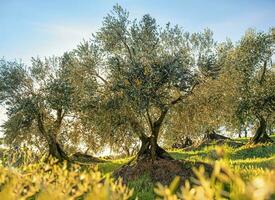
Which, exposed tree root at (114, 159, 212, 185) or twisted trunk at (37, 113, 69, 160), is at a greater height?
twisted trunk at (37, 113, 69, 160)

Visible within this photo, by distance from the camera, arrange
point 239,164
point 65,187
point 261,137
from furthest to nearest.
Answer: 1. point 261,137
2. point 239,164
3. point 65,187

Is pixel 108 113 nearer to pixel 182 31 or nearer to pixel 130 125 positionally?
pixel 130 125

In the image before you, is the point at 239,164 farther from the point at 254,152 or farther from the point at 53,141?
the point at 53,141

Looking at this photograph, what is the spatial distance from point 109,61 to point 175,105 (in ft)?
18.0

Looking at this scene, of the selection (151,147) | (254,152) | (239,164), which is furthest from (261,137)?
(151,147)

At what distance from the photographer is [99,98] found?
90.4 feet

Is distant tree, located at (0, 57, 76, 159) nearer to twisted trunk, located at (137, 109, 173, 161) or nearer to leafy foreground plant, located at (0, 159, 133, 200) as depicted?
twisted trunk, located at (137, 109, 173, 161)

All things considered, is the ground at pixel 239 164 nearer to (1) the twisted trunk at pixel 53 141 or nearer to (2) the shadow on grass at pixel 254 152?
(2) the shadow on grass at pixel 254 152

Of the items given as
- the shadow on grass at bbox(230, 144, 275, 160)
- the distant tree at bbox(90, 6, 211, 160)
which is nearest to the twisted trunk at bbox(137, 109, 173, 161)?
the distant tree at bbox(90, 6, 211, 160)

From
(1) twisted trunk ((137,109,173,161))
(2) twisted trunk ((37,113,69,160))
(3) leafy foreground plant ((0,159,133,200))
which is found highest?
(2) twisted trunk ((37,113,69,160))

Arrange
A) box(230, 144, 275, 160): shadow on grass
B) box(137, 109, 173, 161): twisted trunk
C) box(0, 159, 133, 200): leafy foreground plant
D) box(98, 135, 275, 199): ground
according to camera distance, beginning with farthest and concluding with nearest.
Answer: box(230, 144, 275, 160): shadow on grass
box(137, 109, 173, 161): twisted trunk
box(98, 135, 275, 199): ground
box(0, 159, 133, 200): leafy foreground plant

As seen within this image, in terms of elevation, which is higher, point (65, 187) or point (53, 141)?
point (53, 141)

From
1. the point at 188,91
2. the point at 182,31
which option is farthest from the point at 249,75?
the point at 188,91

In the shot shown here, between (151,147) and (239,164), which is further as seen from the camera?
(239,164)
